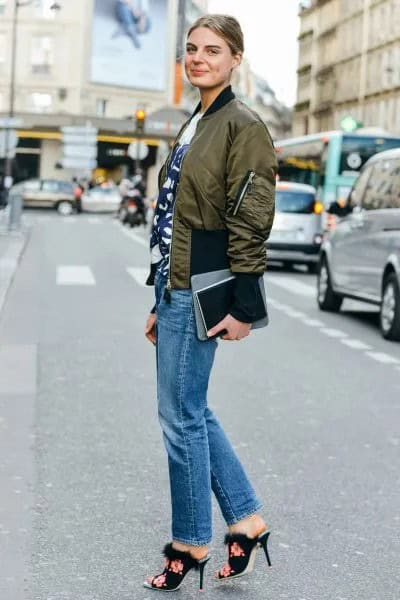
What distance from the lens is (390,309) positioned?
13750mm

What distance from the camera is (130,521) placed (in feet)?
18.2

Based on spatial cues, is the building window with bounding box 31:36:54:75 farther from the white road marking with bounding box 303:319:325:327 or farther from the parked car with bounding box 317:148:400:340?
the white road marking with bounding box 303:319:325:327

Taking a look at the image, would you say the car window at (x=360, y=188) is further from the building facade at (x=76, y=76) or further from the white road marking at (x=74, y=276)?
the building facade at (x=76, y=76)

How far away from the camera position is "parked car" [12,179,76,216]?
63.2m

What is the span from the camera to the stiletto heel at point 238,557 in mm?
4641

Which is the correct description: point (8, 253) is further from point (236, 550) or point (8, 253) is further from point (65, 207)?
point (65, 207)

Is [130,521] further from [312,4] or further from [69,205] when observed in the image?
[312,4]

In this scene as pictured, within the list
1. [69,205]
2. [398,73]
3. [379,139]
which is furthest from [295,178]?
[398,73]

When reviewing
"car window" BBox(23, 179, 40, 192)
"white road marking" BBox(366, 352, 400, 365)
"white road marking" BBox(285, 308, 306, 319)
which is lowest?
"white road marking" BBox(285, 308, 306, 319)

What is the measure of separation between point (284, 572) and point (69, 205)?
58832mm

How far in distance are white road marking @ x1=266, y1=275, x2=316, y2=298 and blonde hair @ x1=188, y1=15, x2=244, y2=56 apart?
15.1 m

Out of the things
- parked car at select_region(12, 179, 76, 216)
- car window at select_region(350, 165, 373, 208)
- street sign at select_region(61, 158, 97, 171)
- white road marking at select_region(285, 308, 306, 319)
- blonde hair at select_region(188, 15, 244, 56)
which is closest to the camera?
blonde hair at select_region(188, 15, 244, 56)

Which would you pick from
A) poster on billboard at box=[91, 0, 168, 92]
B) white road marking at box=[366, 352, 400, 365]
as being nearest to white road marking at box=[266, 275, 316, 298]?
white road marking at box=[366, 352, 400, 365]

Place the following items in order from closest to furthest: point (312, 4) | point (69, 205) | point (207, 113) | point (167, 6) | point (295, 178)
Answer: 1. point (207, 113)
2. point (295, 178)
3. point (69, 205)
4. point (167, 6)
5. point (312, 4)
